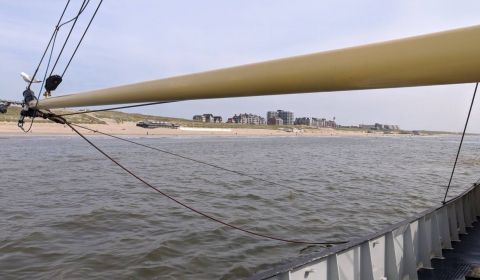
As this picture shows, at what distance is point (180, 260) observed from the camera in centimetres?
889

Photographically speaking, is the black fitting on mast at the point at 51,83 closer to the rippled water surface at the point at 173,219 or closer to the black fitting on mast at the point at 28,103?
the black fitting on mast at the point at 28,103

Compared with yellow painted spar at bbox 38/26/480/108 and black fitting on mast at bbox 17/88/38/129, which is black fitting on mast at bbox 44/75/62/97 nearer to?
black fitting on mast at bbox 17/88/38/129

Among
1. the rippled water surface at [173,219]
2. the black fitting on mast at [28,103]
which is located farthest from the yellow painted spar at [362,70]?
the rippled water surface at [173,219]

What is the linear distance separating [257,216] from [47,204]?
807cm

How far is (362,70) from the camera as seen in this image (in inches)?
75.2

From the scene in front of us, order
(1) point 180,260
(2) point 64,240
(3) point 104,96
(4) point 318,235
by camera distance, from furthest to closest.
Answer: (4) point 318,235 → (2) point 64,240 → (1) point 180,260 → (3) point 104,96

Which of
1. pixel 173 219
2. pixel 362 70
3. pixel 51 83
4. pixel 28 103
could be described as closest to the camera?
pixel 362 70

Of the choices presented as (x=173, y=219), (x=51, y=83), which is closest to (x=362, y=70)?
(x=51, y=83)

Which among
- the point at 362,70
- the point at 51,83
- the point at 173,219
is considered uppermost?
the point at 51,83

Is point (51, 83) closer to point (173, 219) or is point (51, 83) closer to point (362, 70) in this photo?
point (362, 70)

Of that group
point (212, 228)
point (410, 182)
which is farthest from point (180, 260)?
point (410, 182)

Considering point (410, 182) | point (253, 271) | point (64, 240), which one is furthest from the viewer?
point (410, 182)

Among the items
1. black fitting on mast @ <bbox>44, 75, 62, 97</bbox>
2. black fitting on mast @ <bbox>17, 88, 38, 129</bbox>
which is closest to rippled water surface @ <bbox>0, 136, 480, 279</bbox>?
black fitting on mast @ <bbox>17, 88, 38, 129</bbox>

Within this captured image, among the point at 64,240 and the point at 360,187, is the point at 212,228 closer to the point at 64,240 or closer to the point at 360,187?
the point at 64,240
